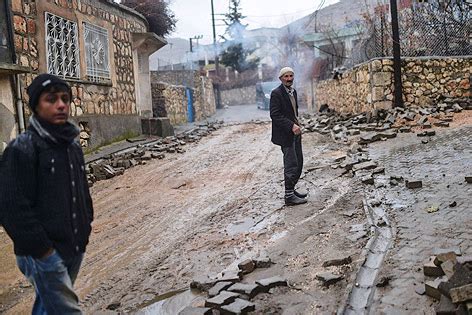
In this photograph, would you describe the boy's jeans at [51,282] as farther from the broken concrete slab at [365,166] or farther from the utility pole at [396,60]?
the utility pole at [396,60]

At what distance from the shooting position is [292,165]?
6.76 metres

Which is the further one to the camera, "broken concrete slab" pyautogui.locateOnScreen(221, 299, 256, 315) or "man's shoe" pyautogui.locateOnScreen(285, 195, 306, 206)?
"man's shoe" pyautogui.locateOnScreen(285, 195, 306, 206)

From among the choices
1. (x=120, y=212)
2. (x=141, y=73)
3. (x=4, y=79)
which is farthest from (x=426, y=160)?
(x=141, y=73)

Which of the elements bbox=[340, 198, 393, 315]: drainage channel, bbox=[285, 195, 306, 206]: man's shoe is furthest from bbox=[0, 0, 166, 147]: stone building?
bbox=[340, 198, 393, 315]: drainage channel

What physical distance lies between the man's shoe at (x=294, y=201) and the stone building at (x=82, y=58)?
580 cm

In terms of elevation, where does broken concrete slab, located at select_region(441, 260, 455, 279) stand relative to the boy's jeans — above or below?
below

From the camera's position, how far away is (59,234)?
8.45 feet

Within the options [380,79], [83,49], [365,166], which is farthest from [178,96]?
[365,166]

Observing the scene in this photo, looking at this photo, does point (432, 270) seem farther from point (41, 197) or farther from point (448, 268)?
point (41, 197)

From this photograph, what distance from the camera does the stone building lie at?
9273 mm

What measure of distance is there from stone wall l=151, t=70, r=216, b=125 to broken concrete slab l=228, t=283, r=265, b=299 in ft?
59.7

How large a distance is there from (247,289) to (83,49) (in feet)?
34.5

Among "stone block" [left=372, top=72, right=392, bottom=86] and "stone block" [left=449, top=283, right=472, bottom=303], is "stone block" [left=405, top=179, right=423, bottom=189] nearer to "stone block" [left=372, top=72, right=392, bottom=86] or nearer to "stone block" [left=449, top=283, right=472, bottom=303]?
"stone block" [left=449, top=283, right=472, bottom=303]

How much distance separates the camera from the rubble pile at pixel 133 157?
9945mm
